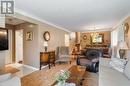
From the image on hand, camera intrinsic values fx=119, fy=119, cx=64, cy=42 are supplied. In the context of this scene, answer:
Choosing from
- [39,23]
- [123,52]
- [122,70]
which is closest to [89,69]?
[123,52]

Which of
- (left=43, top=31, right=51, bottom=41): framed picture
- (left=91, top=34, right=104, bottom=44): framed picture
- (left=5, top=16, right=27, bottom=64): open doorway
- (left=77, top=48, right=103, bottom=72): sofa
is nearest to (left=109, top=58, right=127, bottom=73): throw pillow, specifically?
(left=77, top=48, right=103, bottom=72): sofa

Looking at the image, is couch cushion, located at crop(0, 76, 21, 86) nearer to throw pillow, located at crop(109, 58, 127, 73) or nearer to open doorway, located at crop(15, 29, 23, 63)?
throw pillow, located at crop(109, 58, 127, 73)

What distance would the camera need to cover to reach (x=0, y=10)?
329cm

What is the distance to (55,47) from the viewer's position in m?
6.96

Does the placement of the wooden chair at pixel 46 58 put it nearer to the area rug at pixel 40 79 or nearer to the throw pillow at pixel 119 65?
the area rug at pixel 40 79

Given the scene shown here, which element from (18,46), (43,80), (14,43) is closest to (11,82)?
(43,80)

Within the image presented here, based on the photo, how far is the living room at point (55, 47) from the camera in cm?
290

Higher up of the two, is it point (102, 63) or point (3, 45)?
point (3, 45)

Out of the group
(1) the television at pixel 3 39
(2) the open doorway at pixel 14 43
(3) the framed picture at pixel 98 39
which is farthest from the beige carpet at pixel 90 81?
(3) the framed picture at pixel 98 39

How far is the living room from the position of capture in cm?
290

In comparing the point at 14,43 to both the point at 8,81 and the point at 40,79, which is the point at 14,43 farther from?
the point at 8,81

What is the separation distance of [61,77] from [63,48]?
5149 millimetres

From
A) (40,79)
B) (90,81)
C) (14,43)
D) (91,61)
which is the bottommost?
(90,81)

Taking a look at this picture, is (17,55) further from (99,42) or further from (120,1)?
(99,42)
